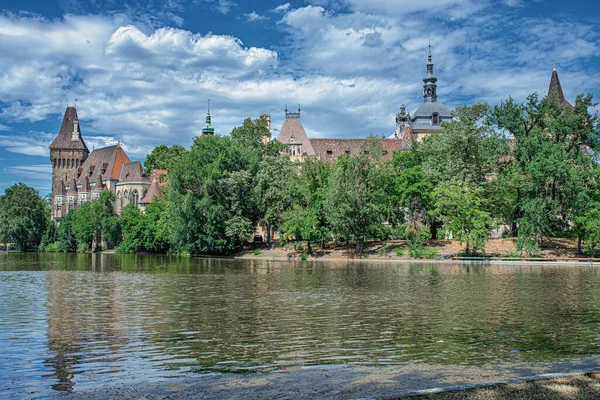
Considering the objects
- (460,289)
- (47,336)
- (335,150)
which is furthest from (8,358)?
(335,150)

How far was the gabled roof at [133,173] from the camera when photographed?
11075cm

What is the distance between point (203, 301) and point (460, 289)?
12524mm

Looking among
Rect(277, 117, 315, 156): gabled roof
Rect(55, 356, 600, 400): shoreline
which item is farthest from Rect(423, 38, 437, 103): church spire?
Rect(55, 356, 600, 400): shoreline

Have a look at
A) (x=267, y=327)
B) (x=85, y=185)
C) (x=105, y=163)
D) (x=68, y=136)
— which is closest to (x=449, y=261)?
(x=267, y=327)

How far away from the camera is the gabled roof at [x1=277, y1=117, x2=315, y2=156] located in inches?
3858

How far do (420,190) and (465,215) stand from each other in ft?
25.4

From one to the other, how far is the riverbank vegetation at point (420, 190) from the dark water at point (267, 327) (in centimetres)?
2552

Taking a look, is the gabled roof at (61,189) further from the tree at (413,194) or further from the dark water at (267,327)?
the dark water at (267,327)

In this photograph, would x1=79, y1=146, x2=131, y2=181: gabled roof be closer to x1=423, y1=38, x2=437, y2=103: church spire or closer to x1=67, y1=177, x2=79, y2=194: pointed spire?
x1=67, y1=177, x2=79, y2=194: pointed spire

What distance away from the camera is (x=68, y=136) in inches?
5802

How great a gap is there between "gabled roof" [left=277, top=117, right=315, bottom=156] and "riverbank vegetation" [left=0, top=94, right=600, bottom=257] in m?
27.5

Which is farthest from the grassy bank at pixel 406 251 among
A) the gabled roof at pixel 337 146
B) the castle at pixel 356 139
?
the gabled roof at pixel 337 146

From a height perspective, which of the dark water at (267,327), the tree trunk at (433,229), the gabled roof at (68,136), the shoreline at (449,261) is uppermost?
the gabled roof at (68,136)

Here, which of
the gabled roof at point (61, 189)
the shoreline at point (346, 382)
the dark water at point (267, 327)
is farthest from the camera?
the gabled roof at point (61, 189)
